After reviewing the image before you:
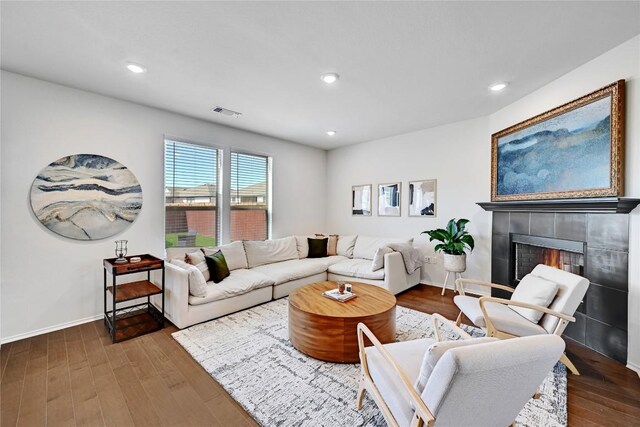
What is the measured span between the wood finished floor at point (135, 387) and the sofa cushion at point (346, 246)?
323 cm

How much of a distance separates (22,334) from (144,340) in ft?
4.32

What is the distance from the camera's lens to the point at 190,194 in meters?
4.10

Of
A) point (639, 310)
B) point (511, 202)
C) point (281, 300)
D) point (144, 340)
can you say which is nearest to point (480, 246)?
point (511, 202)

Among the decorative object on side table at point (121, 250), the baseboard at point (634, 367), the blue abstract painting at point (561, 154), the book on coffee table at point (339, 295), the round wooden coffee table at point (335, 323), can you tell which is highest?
the blue abstract painting at point (561, 154)

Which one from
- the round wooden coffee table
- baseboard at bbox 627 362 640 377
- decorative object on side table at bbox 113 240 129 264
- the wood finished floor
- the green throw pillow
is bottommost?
the wood finished floor

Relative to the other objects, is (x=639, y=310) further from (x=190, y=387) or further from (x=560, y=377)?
(x=190, y=387)

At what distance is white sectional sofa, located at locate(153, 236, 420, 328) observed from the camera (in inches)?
119

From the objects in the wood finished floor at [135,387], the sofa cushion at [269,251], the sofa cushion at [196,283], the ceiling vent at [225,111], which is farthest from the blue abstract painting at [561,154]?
the sofa cushion at [196,283]

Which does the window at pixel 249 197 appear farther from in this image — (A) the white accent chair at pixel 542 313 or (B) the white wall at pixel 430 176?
(A) the white accent chair at pixel 542 313

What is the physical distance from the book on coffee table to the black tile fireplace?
224 centimetres

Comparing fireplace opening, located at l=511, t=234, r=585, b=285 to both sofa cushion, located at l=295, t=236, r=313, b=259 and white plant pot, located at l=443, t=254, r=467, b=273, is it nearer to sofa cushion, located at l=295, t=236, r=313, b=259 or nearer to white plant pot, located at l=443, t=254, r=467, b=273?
white plant pot, located at l=443, t=254, r=467, b=273

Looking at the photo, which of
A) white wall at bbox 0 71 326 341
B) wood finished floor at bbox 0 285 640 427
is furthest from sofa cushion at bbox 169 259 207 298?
white wall at bbox 0 71 326 341

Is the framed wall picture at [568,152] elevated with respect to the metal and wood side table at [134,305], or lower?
elevated

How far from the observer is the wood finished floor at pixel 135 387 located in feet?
5.74
